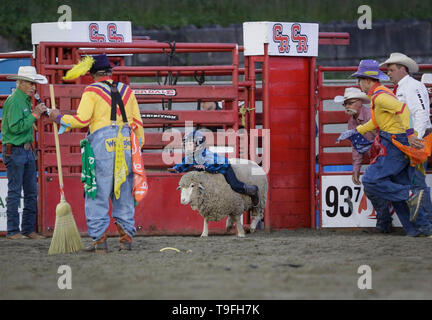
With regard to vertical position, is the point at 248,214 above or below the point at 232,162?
below

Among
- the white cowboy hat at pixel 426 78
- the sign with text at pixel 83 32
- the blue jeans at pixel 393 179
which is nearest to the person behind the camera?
the blue jeans at pixel 393 179

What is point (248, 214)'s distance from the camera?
9.62 metres

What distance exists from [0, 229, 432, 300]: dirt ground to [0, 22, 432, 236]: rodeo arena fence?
83 cm

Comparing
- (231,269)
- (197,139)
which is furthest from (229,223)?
(231,269)

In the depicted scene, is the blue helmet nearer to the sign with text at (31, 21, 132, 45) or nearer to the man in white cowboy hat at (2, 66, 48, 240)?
the man in white cowboy hat at (2, 66, 48, 240)

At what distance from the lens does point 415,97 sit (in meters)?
8.61

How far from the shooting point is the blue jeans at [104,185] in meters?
7.37

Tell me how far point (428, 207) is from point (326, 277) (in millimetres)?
3399

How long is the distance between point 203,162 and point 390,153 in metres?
1.89

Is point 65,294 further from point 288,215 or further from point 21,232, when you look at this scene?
point 288,215

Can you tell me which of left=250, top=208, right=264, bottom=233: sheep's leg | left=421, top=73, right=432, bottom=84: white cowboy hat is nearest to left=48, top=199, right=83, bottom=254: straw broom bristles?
left=250, top=208, right=264, bottom=233: sheep's leg

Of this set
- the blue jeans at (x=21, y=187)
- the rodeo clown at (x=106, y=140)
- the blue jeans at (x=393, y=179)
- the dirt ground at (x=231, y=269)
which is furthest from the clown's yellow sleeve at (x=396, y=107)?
the blue jeans at (x=21, y=187)

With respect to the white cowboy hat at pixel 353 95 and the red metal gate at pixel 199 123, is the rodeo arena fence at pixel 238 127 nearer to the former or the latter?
the red metal gate at pixel 199 123
